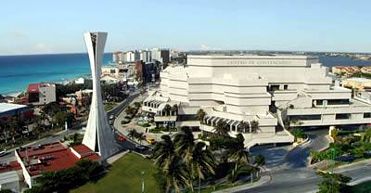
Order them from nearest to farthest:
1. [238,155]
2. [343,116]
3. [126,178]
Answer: [238,155] < [126,178] < [343,116]

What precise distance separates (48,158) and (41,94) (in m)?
80.1

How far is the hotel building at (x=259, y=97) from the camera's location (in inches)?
3580

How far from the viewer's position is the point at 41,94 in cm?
14275

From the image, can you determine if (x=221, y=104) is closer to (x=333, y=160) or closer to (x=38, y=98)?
(x=333, y=160)

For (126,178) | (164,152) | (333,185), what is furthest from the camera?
(126,178)

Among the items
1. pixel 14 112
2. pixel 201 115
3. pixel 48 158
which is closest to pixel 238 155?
pixel 48 158

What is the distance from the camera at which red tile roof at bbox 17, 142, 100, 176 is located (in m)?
63.1

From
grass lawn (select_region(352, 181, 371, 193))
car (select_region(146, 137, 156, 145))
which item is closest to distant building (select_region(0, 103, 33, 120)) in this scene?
car (select_region(146, 137, 156, 145))

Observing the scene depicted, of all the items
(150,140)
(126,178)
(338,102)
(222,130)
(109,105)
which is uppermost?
(338,102)

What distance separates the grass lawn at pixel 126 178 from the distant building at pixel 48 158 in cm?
440

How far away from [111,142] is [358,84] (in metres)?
121

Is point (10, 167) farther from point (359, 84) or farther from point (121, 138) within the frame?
point (359, 84)

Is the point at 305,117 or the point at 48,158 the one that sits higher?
the point at 305,117

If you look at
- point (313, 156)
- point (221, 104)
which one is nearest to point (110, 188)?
point (313, 156)
